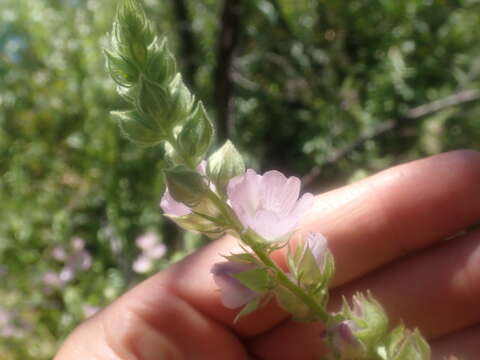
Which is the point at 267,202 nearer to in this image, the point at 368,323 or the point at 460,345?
the point at 368,323

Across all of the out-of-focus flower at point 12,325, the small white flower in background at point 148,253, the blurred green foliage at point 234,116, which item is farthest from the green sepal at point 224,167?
the out-of-focus flower at point 12,325

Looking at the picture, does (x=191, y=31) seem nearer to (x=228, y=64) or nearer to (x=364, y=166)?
(x=228, y=64)

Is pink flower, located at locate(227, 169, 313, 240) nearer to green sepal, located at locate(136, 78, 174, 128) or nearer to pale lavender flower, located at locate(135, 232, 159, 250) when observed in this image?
green sepal, located at locate(136, 78, 174, 128)

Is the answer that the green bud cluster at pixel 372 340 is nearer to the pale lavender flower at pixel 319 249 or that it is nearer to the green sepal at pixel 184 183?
the pale lavender flower at pixel 319 249

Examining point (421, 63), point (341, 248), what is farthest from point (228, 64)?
point (341, 248)

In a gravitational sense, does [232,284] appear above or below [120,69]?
below

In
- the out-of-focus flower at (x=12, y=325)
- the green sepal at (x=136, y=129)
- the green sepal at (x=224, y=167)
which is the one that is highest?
the green sepal at (x=136, y=129)

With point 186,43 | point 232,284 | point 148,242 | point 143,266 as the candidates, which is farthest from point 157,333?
point 186,43
